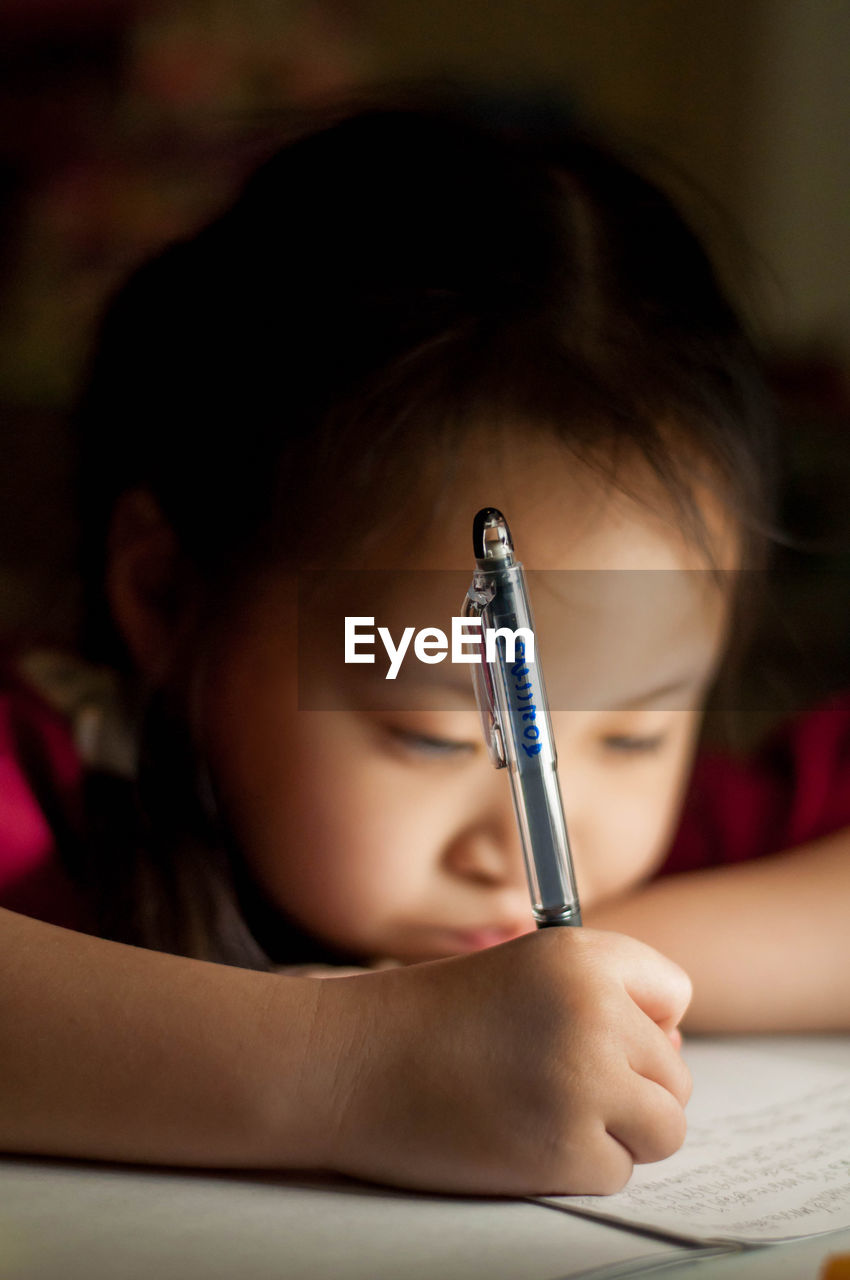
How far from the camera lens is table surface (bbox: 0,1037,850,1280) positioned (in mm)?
203

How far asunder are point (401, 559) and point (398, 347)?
84mm

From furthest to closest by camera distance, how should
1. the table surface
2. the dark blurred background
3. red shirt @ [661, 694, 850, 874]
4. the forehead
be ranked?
1. the dark blurred background
2. red shirt @ [661, 694, 850, 874]
3. the forehead
4. the table surface

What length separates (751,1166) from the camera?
27 cm

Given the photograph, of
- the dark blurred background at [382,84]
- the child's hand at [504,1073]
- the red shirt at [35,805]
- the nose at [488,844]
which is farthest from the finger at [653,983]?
the dark blurred background at [382,84]

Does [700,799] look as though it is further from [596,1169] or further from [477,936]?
[596,1169]

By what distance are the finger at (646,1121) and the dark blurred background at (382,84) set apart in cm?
54

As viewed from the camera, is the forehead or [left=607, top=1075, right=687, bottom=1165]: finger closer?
[left=607, top=1075, right=687, bottom=1165]: finger

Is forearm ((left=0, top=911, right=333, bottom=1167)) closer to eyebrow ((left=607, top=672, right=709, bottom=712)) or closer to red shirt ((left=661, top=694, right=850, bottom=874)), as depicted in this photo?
eyebrow ((left=607, top=672, right=709, bottom=712))

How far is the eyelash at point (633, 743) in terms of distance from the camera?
0.41 m

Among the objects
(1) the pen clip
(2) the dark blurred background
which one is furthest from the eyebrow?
(2) the dark blurred background

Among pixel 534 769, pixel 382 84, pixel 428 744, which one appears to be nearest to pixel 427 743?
pixel 428 744

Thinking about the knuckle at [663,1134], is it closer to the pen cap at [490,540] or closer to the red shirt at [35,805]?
the pen cap at [490,540]

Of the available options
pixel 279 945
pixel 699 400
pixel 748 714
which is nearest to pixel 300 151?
pixel 699 400

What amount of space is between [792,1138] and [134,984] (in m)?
0.18
